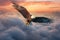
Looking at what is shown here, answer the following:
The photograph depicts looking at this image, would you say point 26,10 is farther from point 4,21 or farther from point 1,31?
point 1,31

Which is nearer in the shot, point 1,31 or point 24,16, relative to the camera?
point 1,31

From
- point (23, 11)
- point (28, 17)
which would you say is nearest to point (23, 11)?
point (23, 11)

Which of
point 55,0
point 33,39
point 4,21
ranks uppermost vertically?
point 55,0

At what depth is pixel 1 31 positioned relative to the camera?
3.78 meters

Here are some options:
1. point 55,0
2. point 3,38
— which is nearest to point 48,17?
point 55,0

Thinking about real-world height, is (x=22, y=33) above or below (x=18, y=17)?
below

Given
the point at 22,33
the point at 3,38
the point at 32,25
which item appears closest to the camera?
the point at 3,38

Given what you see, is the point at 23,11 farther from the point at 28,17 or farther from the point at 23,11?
the point at 28,17

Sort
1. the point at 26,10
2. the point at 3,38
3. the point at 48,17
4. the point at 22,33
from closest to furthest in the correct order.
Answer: the point at 3,38 → the point at 22,33 → the point at 26,10 → the point at 48,17

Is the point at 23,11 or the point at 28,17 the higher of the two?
the point at 23,11

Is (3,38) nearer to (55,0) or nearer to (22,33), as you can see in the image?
(22,33)

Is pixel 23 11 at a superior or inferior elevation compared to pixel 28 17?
superior

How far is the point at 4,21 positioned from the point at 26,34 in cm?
58

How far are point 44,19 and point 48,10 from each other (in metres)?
0.33
